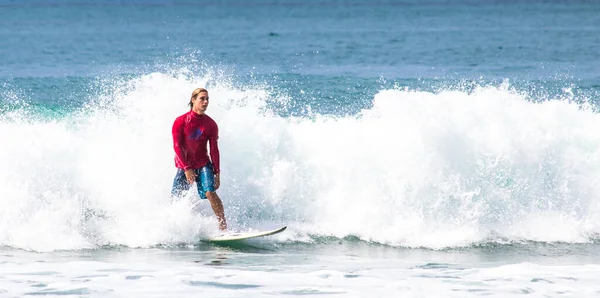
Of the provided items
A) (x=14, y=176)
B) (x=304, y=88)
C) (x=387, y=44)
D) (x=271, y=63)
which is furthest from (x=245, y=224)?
(x=387, y=44)

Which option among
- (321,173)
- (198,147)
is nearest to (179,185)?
(198,147)

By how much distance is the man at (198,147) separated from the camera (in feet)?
30.9

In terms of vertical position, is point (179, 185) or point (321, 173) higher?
point (321, 173)

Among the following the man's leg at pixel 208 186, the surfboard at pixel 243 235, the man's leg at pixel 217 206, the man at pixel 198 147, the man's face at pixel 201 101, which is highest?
the man's face at pixel 201 101

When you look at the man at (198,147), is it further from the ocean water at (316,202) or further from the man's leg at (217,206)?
the ocean water at (316,202)

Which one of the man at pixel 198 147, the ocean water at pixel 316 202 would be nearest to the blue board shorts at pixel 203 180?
the man at pixel 198 147

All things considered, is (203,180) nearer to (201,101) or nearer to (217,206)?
(217,206)

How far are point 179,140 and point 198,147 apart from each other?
0.21 meters

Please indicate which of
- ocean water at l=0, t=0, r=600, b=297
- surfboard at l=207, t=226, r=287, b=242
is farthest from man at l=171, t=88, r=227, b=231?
ocean water at l=0, t=0, r=600, b=297

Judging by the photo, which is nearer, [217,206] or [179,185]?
[217,206]

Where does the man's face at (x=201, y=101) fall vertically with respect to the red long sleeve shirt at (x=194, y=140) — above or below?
above

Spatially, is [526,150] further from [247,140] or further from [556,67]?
[556,67]

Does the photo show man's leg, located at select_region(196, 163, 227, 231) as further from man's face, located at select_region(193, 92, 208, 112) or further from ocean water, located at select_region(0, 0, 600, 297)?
man's face, located at select_region(193, 92, 208, 112)

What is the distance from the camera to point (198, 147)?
9.48 metres
